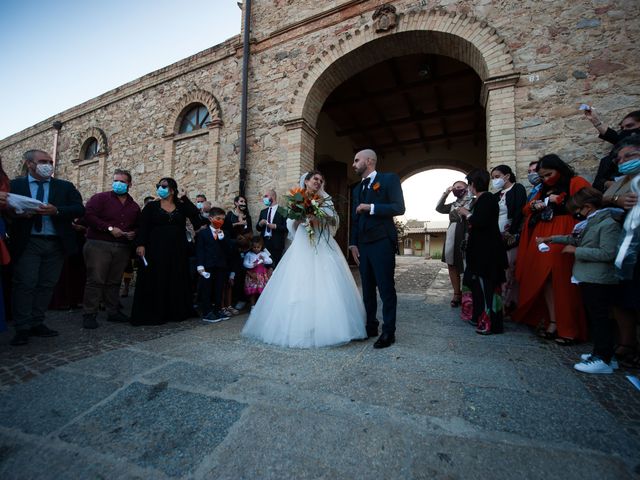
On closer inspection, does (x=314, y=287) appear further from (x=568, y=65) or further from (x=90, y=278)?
(x=568, y=65)

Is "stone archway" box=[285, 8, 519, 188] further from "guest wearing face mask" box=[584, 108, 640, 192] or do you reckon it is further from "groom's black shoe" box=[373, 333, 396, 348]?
"groom's black shoe" box=[373, 333, 396, 348]

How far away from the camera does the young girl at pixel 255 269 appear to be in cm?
492

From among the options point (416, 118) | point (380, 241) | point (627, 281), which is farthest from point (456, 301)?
point (416, 118)

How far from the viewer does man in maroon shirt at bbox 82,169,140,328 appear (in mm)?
3930

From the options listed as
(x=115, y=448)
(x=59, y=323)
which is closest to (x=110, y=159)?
(x=59, y=323)

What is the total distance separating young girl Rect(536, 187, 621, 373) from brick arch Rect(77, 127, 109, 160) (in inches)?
520

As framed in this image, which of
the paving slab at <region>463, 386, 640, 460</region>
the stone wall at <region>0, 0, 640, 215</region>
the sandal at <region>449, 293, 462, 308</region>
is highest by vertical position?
the stone wall at <region>0, 0, 640, 215</region>

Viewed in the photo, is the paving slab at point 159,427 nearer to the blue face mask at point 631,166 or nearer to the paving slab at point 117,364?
the paving slab at point 117,364

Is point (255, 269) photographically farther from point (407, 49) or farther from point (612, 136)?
point (407, 49)

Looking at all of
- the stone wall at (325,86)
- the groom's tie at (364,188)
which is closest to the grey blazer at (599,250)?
the groom's tie at (364,188)

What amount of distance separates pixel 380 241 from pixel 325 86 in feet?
18.6

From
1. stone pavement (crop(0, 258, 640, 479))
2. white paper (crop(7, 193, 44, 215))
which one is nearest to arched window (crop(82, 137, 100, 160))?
white paper (crop(7, 193, 44, 215))

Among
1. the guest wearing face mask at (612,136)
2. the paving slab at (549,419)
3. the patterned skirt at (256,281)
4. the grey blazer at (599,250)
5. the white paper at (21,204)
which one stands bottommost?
the paving slab at (549,419)

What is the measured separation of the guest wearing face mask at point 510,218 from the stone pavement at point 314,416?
4.96ft
